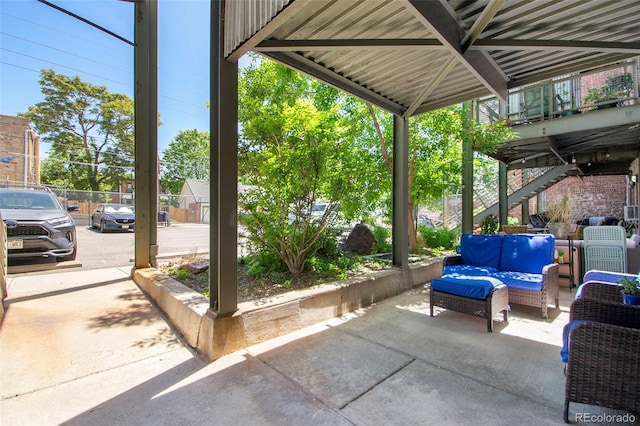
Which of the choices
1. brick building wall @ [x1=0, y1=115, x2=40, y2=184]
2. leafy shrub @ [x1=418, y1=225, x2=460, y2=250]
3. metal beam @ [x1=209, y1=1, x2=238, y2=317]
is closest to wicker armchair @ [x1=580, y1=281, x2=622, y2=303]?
metal beam @ [x1=209, y1=1, x2=238, y2=317]

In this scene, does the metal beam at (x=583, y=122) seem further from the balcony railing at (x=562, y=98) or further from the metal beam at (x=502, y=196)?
the metal beam at (x=502, y=196)

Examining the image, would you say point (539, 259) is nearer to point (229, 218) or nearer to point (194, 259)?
point (229, 218)

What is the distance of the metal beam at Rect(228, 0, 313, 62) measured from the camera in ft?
7.23

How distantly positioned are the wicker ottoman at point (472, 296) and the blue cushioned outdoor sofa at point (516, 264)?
29 centimetres

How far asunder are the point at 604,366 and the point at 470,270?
96.8 inches

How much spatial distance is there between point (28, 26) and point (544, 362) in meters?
19.5

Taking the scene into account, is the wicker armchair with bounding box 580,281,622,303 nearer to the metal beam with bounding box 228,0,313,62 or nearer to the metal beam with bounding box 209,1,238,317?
the metal beam with bounding box 209,1,238,317

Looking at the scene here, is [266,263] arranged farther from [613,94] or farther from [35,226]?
[613,94]

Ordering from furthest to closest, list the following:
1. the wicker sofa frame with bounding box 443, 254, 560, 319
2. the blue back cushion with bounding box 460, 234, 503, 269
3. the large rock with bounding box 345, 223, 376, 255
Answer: the large rock with bounding box 345, 223, 376, 255
the blue back cushion with bounding box 460, 234, 503, 269
the wicker sofa frame with bounding box 443, 254, 560, 319

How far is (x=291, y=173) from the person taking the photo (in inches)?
160

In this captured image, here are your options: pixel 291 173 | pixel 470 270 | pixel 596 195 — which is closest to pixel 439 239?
pixel 470 270

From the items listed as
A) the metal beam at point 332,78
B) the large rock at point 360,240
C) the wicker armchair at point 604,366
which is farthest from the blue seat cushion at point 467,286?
the large rock at point 360,240

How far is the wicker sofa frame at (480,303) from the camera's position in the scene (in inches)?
131

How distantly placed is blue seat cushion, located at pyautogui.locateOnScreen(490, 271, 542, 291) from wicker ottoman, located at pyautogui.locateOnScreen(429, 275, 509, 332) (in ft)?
0.84
